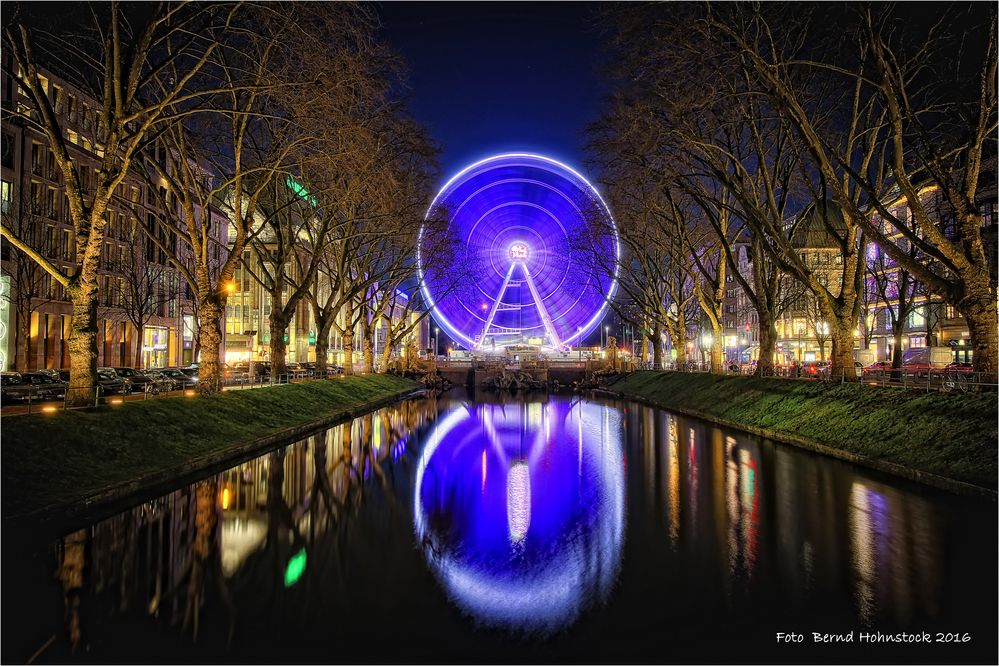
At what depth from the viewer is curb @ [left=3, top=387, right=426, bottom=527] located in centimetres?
1038

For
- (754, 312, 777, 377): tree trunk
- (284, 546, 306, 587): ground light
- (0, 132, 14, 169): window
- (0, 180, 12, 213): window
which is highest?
(0, 132, 14, 169): window

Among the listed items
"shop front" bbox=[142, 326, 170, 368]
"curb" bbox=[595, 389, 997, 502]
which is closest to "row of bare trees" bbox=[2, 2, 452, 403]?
"curb" bbox=[595, 389, 997, 502]

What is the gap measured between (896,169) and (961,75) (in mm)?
4354

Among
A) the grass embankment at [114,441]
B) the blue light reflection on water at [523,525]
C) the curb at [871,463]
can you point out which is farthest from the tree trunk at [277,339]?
the curb at [871,463]

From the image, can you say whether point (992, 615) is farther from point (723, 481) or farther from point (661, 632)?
point (723, 481)

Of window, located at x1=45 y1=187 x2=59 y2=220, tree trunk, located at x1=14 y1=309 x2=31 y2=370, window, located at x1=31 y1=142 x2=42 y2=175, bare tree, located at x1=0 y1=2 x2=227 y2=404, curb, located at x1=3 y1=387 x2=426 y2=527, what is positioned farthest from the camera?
window, located at x1=45 y1=187 x2=59 y2=220

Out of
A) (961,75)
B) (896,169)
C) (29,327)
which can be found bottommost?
(29,327)

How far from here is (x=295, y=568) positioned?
805 cm

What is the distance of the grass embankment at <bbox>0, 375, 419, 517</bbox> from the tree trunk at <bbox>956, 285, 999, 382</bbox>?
20251mm

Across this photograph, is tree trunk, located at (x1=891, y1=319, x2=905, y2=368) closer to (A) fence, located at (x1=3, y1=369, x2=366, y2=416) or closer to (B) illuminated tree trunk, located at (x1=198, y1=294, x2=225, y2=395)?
(A) fence, located at (x1=3, y1=369, x2=366, y2=416)

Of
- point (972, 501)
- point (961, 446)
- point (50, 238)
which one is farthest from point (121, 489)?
point (50, 238)

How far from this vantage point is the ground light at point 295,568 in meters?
7.58

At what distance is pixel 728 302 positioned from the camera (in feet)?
360

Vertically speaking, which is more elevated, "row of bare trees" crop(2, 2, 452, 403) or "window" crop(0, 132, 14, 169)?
"window" crop(0, 132, 14, 169)
